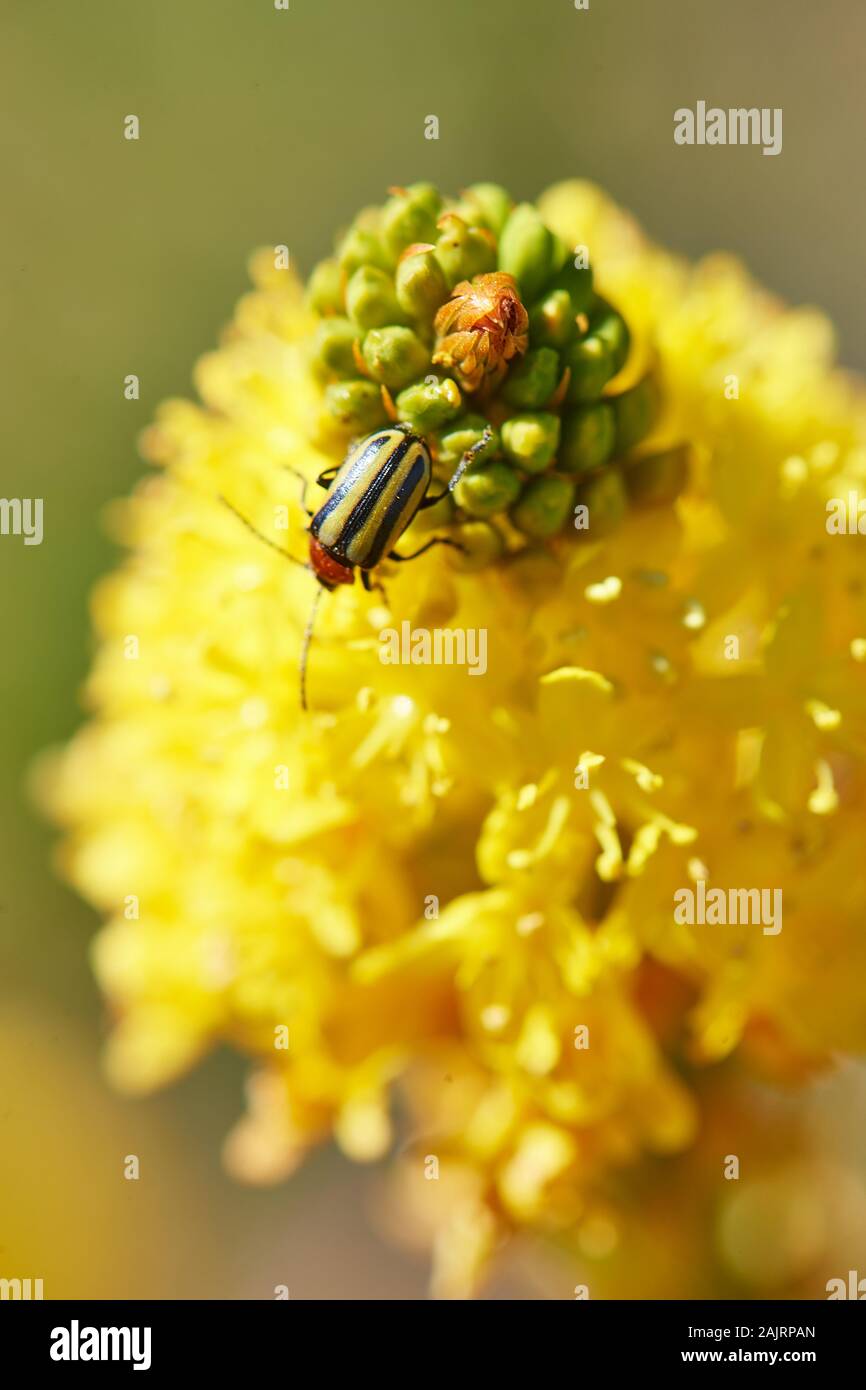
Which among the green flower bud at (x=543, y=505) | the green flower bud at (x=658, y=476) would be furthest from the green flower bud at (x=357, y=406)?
the green flower bud at (x=658, y=476)

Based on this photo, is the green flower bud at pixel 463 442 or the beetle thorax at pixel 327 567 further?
the beetle thorax at pixel 327 567

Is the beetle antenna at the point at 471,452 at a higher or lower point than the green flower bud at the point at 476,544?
higher

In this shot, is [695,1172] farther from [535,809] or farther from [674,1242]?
[535,809]

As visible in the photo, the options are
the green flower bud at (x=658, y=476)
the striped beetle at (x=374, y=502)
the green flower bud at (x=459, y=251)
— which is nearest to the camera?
the striped beetle at (x=374, y=502)

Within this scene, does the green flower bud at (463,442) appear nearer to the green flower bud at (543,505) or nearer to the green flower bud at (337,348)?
the green flower bud at (543,505)

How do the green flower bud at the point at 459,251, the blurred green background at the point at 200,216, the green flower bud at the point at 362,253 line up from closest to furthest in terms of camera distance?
the green flower bud at the point at 459,251 → the green flower bud at the point at 362,253 → the blurred green background at the point at 200,216

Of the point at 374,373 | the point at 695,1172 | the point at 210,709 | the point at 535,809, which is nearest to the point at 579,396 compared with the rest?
the point at 374,373

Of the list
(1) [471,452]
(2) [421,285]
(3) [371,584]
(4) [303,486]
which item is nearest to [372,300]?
(2) [421,285]
